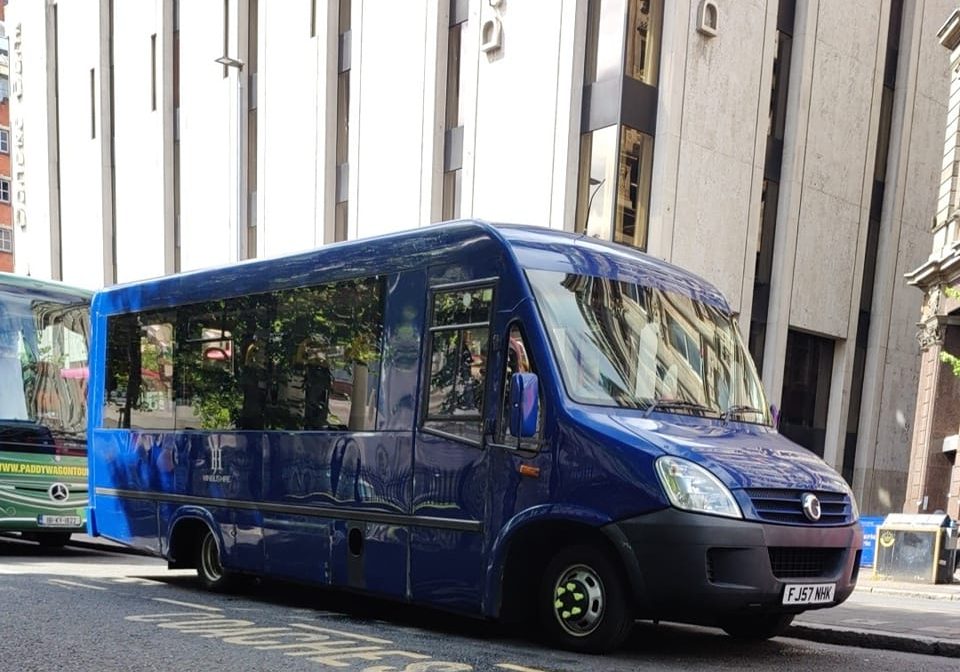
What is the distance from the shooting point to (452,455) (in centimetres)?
695

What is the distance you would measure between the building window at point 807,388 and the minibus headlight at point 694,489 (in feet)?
60.8

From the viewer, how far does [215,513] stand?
351 inches

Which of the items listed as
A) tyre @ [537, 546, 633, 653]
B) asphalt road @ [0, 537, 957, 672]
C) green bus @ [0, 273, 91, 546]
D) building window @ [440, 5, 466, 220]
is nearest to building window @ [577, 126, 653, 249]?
building window @ [440, 5, 466, 220]

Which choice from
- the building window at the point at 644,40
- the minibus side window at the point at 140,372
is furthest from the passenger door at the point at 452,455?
the building window at the point at 644,40

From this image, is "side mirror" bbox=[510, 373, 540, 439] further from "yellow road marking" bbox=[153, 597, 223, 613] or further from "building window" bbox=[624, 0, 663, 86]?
"building window" bbox=[624, 0, 663, 86]

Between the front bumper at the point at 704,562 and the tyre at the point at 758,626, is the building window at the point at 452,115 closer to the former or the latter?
the tyre at the point at 758,626

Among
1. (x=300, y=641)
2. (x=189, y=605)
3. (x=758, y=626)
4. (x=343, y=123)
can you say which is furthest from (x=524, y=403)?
(x=343, y=123)

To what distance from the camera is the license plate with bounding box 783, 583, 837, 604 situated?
5.96 metres

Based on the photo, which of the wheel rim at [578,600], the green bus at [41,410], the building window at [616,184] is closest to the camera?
the wheel rim at [578,600]

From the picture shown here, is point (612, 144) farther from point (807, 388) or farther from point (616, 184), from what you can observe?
point (807, 388)

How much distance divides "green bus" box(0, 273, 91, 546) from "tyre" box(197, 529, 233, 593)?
3746mm

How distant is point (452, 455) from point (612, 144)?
13.6 meters

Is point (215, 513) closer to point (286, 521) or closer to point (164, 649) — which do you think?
point (286, 521)

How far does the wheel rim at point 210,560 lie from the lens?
9.11 m
